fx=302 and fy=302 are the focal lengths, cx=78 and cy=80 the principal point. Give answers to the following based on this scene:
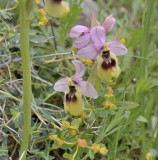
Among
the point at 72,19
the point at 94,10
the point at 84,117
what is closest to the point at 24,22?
the point at 84,117

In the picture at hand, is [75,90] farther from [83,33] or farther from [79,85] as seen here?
[83,33]

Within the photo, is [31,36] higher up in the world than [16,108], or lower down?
higher up

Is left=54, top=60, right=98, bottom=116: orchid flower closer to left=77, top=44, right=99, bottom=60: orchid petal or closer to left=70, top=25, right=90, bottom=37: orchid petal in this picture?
left=77, top=44, right=99, bottom=60: orchid petal

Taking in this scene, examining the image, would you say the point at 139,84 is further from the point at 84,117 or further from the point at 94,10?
the point at 94,10

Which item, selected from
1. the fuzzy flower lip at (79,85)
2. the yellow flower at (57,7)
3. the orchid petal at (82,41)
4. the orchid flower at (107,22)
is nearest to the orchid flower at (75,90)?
the fuzzy flower lip at (79,85)

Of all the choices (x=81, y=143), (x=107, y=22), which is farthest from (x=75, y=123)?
(x=107, y=22)

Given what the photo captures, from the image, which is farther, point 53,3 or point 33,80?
point 33,80

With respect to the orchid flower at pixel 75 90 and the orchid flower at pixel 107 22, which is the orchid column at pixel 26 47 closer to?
the orchid flower at pixel 75 90
